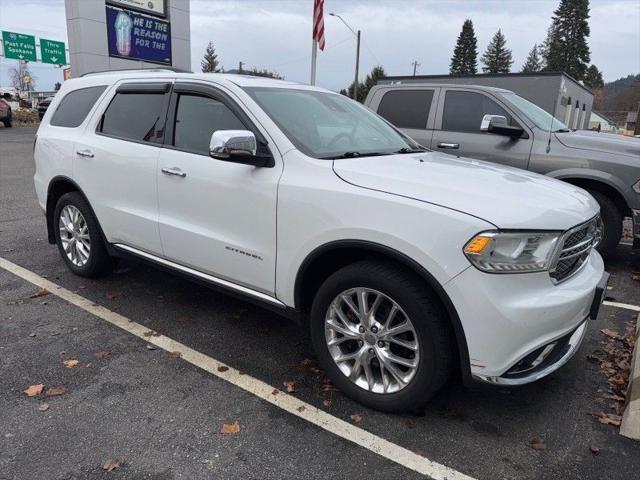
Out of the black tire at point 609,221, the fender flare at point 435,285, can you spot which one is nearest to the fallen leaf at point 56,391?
the fender flare at point 435,285

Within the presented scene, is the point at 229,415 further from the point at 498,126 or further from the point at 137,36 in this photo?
the point at 137,36

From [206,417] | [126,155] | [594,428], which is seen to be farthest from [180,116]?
[594,428]

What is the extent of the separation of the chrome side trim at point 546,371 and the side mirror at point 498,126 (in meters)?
3.44

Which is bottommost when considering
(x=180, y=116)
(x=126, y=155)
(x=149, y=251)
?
(x=149, y=251)

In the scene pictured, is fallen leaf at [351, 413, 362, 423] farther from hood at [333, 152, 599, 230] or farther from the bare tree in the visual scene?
the bare tree

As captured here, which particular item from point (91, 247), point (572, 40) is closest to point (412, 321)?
point (91, 247)

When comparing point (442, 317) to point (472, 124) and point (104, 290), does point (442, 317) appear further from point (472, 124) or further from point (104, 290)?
point (472, 124)

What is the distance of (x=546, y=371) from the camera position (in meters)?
2.71

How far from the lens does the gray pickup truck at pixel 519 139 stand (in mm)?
5574

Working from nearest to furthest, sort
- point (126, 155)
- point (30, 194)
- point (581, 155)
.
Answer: point (126, 155), point (581, 155), point (30, 194)

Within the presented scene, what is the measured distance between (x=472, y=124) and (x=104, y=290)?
463cm

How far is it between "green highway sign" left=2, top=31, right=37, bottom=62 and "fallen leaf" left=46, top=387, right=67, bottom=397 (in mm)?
45987

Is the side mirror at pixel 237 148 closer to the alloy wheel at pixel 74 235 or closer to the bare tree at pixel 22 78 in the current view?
the alloy wheel at pixel 74 235

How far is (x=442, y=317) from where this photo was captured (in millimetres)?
2668
